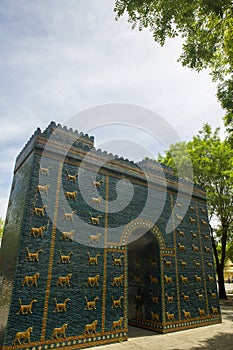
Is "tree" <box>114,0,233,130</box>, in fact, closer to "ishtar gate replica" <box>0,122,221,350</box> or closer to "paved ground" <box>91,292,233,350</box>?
"ishtar gate replica" <box>0,122,221,350</box>

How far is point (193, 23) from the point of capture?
8727mm

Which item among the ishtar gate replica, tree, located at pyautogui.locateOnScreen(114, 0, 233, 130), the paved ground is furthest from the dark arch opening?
tree, located at pyautogui.locateOnScreen(114, 0, 233, 130)

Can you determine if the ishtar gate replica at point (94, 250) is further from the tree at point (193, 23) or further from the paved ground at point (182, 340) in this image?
the tree at point (193, 23)

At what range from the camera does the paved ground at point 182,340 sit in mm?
8570

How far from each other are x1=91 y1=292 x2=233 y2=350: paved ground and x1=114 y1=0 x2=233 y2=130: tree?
10299mm

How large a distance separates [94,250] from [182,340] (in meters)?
4.91

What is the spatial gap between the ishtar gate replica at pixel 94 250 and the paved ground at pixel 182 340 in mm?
445

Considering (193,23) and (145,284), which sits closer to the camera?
(193,23)

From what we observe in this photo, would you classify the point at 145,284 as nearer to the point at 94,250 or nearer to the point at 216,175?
the point at 94,250

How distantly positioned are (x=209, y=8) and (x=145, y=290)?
38.0ft

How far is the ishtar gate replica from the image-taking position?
7.91m

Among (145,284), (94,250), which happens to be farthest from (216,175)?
(94,250)

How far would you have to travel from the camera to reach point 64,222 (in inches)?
359

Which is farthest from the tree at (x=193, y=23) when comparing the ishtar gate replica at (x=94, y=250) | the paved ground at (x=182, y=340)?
the paved ground at (x=182, y=340)
